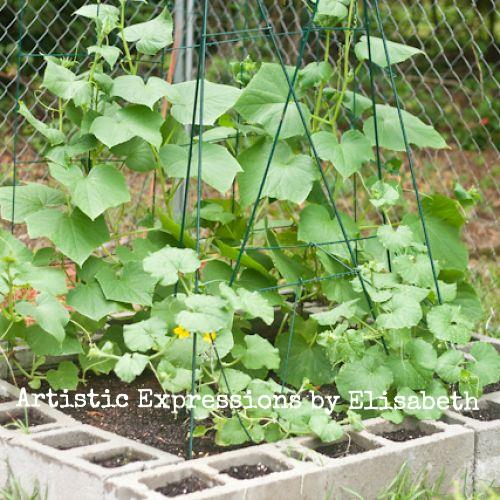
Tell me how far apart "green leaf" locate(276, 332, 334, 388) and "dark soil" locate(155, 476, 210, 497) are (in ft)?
2.67

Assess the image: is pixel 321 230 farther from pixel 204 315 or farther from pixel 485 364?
pixel 204 315

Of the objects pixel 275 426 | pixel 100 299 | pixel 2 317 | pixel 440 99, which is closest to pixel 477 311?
pixel 275 426

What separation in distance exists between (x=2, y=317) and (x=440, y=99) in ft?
18.0

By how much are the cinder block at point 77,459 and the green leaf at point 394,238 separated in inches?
36.9

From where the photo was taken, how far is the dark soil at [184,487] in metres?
2.68

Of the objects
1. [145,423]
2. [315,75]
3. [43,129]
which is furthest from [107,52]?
[145,423]

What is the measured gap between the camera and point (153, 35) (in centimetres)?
334

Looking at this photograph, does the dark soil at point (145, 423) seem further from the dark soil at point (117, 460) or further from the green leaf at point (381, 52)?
the green leaf at point (381, 52)

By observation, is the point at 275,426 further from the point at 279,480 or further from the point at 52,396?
the point at 52,396

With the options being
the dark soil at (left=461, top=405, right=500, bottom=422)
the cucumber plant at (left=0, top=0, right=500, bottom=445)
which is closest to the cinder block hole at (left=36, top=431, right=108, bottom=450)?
the cucumber plant at (left=0, top=0, right=500, bottom=445)

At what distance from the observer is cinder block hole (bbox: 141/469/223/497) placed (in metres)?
2.69

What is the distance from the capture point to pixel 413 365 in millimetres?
3271

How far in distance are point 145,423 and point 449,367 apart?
36.6 inches

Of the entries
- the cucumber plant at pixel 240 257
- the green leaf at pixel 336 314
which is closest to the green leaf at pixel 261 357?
the cucumber plant at pixel 240 257
